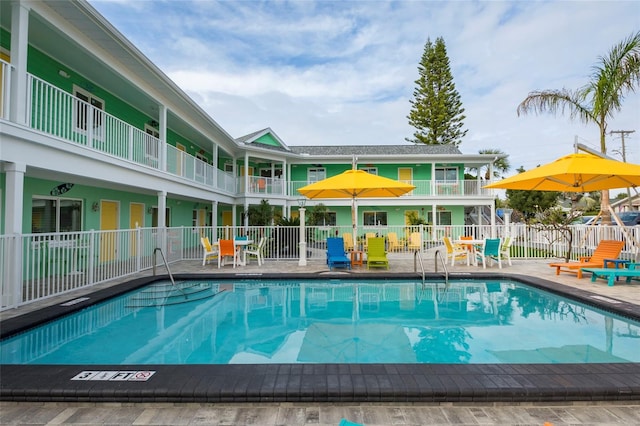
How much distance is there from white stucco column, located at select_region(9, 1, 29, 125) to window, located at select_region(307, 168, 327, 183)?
727 inches

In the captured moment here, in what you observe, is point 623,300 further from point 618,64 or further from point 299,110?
point 299,110

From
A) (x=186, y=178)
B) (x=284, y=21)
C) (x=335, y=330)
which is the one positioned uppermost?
(x=284, y=21)

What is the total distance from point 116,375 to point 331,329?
3.25 metres

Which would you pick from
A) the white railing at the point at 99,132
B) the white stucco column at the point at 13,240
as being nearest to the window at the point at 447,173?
the white railing at the point at 99,132

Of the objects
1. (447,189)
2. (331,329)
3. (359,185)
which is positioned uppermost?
(447,189)

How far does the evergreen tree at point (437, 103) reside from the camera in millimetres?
35875

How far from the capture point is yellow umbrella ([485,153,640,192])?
7.90 meters

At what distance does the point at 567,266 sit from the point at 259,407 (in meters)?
9.53

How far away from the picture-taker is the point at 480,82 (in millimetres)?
21500

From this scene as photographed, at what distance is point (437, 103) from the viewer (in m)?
35.9

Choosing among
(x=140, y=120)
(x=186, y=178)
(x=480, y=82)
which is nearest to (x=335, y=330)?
(x=186, y=178)

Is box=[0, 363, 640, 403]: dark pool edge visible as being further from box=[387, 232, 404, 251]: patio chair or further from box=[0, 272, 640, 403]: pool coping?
box=[387, 232, 404, 251]: patio chair

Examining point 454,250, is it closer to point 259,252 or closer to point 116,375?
point 259,252

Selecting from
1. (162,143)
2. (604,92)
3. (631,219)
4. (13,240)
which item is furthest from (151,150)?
(631,219)
